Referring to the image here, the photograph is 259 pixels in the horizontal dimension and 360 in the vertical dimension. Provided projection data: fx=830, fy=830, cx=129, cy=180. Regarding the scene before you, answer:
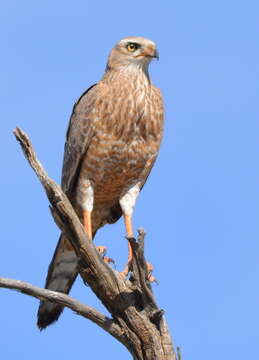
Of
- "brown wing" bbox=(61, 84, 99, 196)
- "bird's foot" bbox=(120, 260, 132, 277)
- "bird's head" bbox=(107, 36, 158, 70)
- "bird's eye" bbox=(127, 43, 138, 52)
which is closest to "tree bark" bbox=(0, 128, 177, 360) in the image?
"bird's foot" bbox=(120, 260, 132, 277)

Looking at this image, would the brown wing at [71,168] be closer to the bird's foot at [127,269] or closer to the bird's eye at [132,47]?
the bird's eye at [132,47]

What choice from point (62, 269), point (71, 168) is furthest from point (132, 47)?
point (62, 269)

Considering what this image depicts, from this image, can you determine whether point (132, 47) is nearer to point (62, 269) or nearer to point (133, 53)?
point (133, 53)

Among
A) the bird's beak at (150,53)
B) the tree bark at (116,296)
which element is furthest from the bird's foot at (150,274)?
the bird's beak at (150,53)

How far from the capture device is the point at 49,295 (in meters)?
6.77

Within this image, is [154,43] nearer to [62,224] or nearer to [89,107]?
[89,107]

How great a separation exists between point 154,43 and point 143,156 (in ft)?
3.99

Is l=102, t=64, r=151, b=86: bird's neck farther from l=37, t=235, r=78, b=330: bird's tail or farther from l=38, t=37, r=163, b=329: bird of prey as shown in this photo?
l=37, t=235, r=78, b=330: bird's tail

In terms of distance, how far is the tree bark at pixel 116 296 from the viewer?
6715mm

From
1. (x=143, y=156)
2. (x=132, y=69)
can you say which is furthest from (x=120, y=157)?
(x=132, y=69)

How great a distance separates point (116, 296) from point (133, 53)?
9.34 feet

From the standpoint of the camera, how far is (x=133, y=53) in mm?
8656

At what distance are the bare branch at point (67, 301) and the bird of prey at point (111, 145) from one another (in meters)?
1.13

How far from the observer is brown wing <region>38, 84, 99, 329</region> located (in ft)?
27.4
